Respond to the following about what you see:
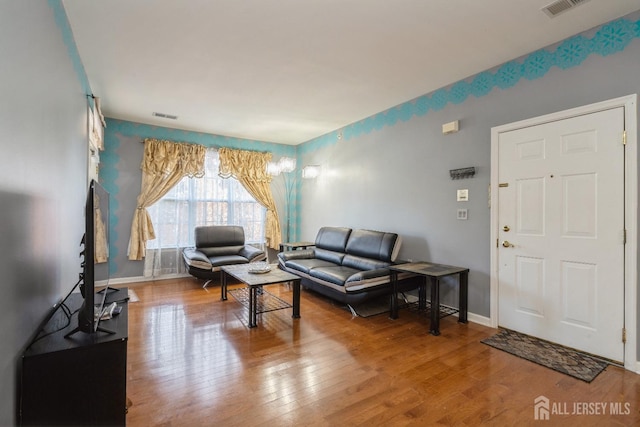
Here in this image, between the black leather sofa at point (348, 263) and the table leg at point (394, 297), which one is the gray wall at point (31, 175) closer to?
the black leather sofa at point (348, 263)

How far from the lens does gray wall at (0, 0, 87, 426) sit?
122 centimetres

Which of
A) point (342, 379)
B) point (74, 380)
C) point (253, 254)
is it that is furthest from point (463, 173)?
point (74, 380)

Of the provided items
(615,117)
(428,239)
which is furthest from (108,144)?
(615,117)

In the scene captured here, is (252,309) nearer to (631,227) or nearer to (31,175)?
(31,175)

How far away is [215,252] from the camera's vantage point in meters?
5.20

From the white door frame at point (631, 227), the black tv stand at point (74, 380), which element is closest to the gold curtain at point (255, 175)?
the black tv stand at point (74, 380)

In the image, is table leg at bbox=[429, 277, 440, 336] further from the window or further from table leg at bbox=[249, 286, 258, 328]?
the window

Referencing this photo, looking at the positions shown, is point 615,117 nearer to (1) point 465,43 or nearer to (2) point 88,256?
(1) point 465,43

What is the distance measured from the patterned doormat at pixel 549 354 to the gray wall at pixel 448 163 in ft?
1.38

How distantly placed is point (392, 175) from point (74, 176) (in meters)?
3.59

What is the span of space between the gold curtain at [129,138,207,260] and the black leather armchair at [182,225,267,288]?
28.3 inches

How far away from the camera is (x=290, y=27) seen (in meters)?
2.42

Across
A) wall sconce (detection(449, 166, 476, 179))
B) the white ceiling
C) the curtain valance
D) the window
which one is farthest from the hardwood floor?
the curtain valance

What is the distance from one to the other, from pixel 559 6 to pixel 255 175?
493 cm
